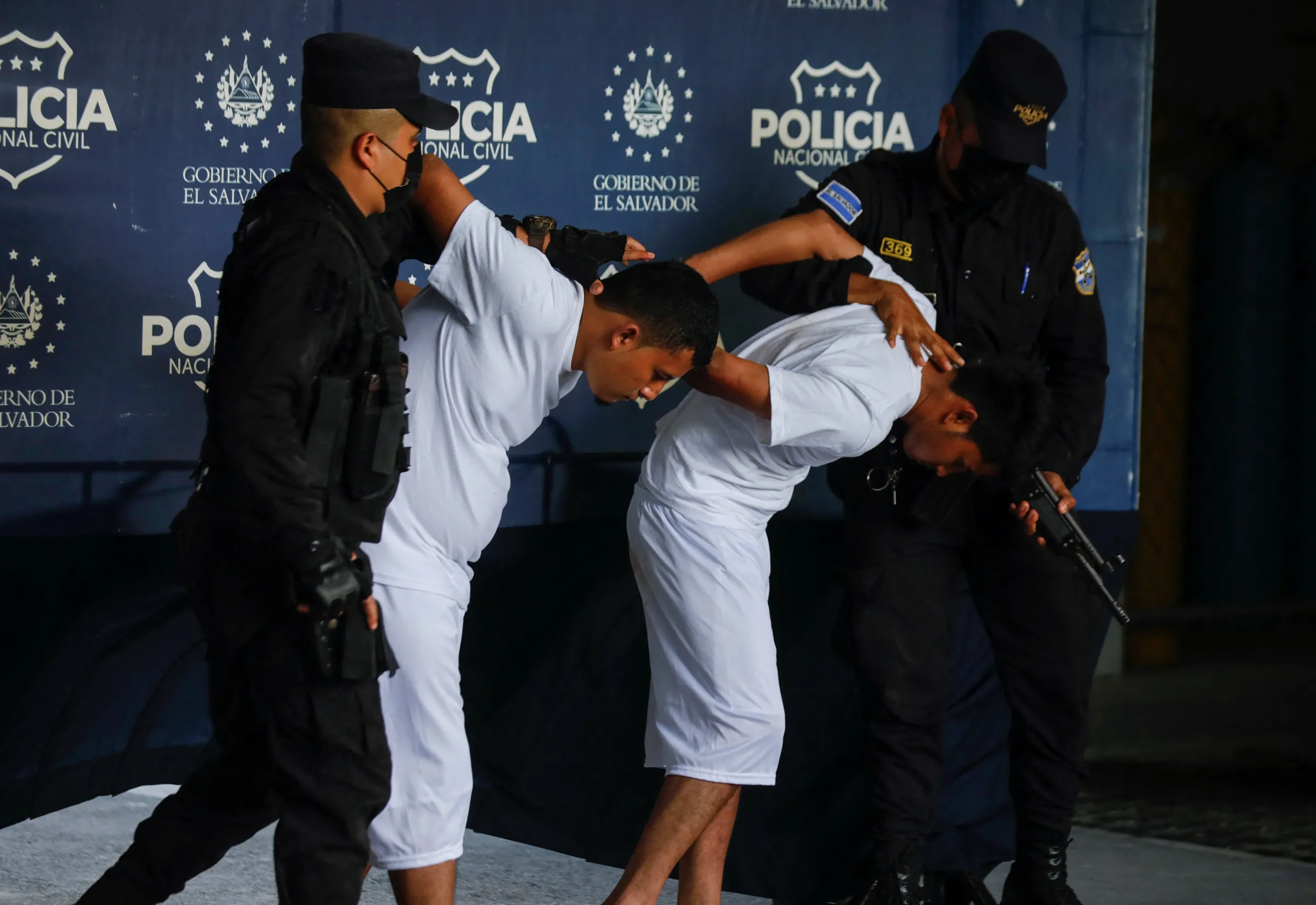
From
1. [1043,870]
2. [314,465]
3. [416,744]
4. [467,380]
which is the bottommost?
[1043,870]

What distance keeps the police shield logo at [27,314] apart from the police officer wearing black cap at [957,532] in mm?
1353

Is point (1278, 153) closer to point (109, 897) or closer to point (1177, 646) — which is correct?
point (1177, 646)

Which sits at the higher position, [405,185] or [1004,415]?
[405,185]

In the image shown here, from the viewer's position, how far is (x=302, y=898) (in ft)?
7.09

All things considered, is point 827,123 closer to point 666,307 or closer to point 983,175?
point 983,175

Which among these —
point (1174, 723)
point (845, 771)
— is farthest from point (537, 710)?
point (1174, 723)

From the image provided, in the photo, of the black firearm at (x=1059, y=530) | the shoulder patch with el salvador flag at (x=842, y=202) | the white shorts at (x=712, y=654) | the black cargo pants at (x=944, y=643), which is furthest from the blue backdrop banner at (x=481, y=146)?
the white shorts at (x=712, y=654)

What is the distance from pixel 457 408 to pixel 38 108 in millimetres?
1228

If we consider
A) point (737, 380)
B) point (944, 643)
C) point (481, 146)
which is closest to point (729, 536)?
point (737, 380)

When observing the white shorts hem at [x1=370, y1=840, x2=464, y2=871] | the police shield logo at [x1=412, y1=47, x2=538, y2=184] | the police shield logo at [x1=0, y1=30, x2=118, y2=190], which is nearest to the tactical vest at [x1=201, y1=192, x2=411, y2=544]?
the white shorts hem at [x1=370, y1=840, x2=464, y2=871]

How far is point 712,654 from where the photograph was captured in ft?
8.77

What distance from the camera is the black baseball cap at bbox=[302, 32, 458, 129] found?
2.17 m

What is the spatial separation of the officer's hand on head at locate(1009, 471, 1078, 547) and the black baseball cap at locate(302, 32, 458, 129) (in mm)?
1391

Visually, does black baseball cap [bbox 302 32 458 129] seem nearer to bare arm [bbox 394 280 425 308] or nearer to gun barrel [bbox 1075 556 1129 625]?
bare arm [bbox 394 280 425 308]
